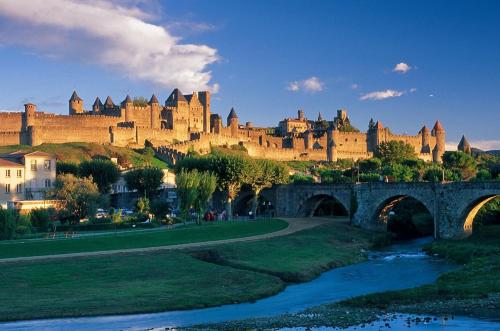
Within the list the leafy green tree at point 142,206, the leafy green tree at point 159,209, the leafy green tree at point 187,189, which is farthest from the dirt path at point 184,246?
the leafy green tree at point 142,206

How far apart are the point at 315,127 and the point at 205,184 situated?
136147 mm

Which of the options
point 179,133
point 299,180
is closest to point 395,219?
point 299,180

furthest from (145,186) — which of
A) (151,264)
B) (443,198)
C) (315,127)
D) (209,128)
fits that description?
(315,127)

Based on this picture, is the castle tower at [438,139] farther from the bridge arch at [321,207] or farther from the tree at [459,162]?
the bridge arch at [321,207]

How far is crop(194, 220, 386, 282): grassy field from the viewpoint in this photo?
4134 centimetres

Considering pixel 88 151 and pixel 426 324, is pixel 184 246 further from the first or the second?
pixel 88 151

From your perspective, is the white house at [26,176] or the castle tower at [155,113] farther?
the castle tower at [155,113]

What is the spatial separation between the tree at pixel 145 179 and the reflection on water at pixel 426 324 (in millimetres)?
52594

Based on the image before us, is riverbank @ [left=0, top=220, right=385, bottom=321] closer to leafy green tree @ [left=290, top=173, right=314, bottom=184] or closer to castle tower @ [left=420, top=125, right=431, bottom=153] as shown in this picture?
leafy green tree @ [left=290, top=173, right=314, bottom=184]

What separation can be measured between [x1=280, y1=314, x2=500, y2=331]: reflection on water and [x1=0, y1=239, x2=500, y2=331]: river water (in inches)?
10.4

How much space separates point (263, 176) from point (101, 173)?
1886 cm

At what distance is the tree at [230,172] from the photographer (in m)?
75.8

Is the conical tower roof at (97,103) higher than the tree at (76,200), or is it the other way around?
the conical tower roof at (97,103)

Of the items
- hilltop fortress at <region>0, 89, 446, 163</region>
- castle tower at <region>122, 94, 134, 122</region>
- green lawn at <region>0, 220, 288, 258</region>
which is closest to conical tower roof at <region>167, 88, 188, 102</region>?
hilltop fortress at <region>0, 89, 446, 163</region>
